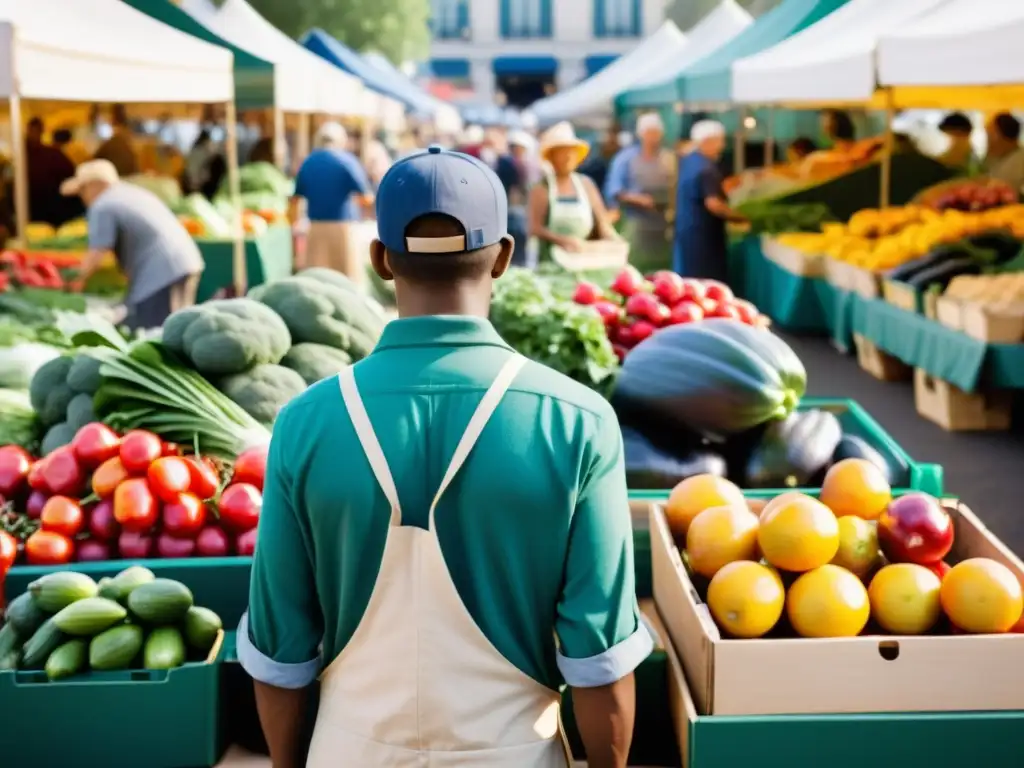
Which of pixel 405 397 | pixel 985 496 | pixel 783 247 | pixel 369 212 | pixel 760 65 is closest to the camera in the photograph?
pixel 405 397

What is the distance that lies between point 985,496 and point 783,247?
5305mm

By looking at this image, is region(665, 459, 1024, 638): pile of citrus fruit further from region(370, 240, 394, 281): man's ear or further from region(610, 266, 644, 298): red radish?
region(610, 266, 644, 298): red radish

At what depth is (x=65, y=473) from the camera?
3400 mm

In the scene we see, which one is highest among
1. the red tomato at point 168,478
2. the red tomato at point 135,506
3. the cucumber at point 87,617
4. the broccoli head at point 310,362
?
the broccoli head at point 310,362

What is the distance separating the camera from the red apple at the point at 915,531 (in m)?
2.81

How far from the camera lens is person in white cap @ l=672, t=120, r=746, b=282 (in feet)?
34.0

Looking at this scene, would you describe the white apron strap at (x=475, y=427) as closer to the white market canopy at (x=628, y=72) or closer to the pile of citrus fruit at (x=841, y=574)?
the pile of citrus fruit at (x=841, y=574)

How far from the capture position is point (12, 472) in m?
3.52

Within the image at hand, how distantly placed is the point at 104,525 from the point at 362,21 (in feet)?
120

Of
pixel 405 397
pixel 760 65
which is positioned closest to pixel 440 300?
pixel 405 397

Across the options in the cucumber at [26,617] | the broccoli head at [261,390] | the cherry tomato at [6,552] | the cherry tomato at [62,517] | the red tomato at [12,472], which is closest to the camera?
the cucumber at [26,617]

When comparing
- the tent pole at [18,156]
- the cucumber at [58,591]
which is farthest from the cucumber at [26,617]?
the tent pole at [18,156]

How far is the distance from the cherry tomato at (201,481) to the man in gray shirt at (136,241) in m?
4.62

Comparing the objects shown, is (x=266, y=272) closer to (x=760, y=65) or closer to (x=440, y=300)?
(x=760, y=65)
